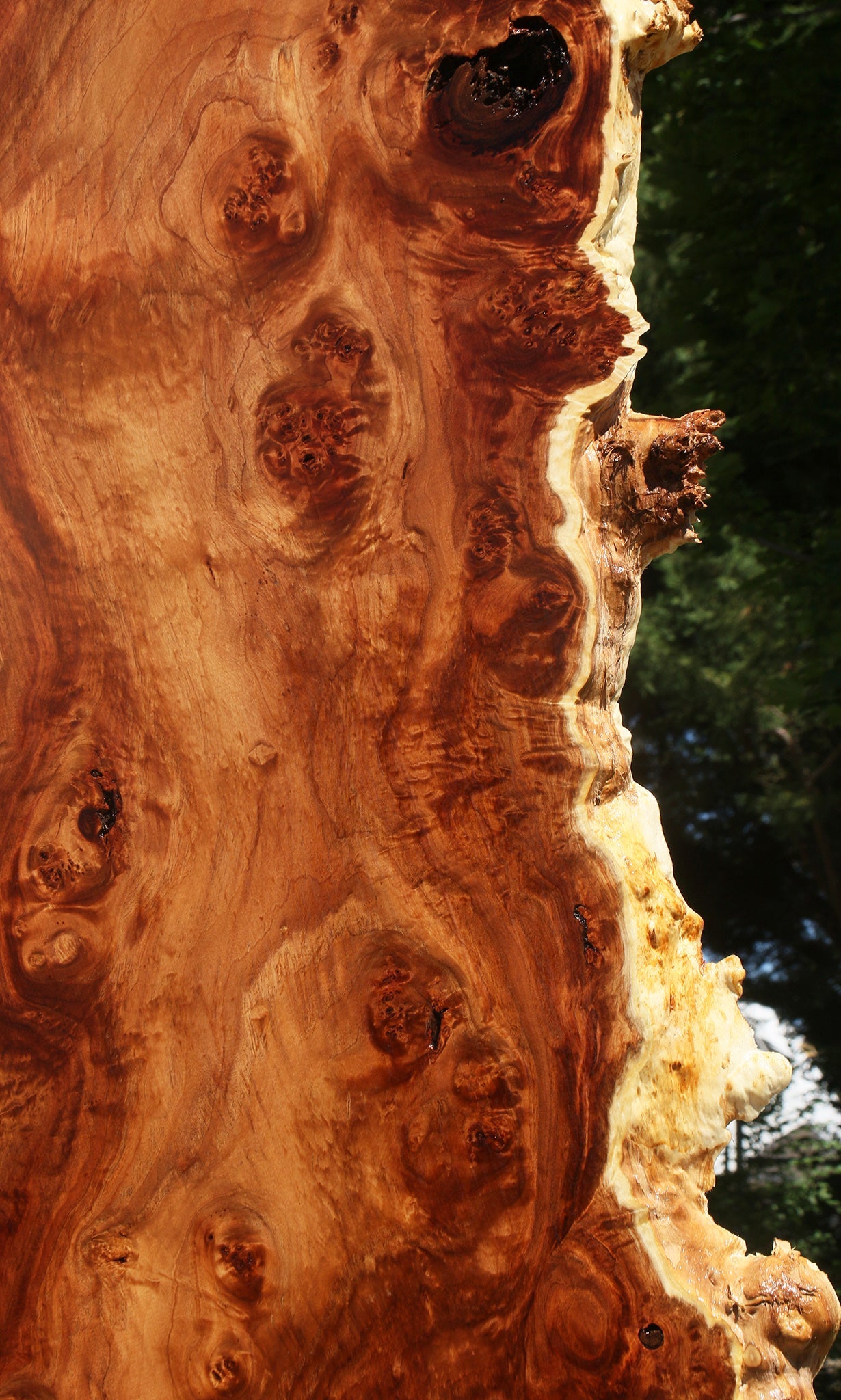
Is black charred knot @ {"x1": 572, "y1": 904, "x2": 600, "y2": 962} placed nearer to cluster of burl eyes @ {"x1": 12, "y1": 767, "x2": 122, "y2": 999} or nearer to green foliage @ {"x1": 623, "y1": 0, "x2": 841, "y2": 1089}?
cluster of burl eyes @ {"x1": 12, "y1": 767, "x2": 122, "y2": 999}

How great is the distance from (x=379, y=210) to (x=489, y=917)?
70cm

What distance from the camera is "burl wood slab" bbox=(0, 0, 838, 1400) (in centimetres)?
98

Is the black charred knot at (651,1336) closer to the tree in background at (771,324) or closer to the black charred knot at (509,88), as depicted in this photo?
the black charred knot at (509,88)

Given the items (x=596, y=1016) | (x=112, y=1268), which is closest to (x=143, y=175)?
(x=596, y=1016)

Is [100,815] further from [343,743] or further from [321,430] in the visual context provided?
[321,430]

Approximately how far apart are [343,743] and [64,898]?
1.01 ft

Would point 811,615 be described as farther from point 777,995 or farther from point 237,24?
point 777,995

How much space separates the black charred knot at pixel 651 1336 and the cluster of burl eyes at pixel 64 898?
58 cm

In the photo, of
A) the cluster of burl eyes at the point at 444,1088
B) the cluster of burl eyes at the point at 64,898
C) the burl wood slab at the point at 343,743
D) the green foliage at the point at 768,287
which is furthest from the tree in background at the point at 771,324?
the cluster of burl eyes at the point at 64,898

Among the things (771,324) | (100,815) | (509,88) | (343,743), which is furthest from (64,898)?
(771,324)

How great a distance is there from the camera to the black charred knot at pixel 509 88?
1065 millimetres

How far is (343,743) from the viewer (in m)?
1.06

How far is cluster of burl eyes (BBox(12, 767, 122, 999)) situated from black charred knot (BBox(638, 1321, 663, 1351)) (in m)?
0.58

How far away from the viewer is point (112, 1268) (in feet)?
3.37
